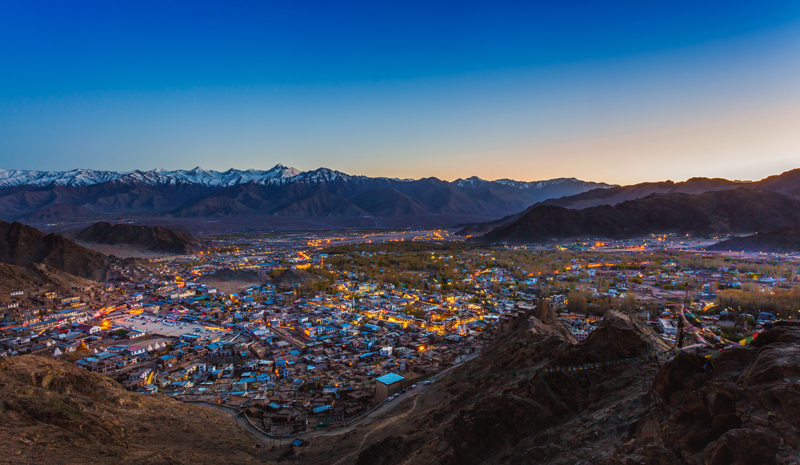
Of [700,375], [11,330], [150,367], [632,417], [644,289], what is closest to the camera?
[700,375]

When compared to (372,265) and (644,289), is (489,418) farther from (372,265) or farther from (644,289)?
(372,265)

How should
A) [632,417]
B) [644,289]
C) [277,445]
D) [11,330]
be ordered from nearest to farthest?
[632,417]
[277,445]
[11,330]
[644,289]

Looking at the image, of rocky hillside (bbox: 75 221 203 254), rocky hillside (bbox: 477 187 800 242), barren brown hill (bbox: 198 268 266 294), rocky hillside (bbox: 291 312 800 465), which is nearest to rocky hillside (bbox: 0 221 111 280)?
barren brown hill (bbox: 198 268 266 294)

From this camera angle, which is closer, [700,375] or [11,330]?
[700,375]

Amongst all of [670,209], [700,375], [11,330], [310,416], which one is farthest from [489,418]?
[670,209]

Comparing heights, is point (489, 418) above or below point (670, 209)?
below

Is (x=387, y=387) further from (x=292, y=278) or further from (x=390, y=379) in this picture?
(x=292, y=278)
